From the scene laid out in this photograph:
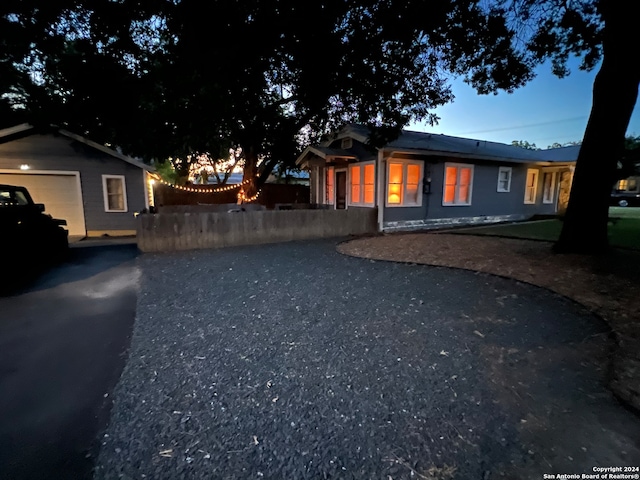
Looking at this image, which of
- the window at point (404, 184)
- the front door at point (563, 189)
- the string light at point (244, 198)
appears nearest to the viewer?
the window at point (404, 184)

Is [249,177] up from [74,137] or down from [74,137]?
down

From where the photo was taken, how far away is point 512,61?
364 inches

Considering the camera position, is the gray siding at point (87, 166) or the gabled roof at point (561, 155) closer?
the gray siding at point (87, 166)

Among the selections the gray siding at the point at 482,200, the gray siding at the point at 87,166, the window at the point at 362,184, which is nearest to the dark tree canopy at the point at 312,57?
the gray siding at the point at 87,166

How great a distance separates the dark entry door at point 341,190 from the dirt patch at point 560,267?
365 centimetres

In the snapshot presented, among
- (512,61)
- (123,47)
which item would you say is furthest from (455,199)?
(123,47)

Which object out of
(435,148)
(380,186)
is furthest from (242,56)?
(435,148)

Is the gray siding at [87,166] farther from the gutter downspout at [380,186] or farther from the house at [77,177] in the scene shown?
the gutter downspout at [380,186]

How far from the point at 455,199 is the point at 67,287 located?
1291 cm

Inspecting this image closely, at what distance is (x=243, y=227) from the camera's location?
925cm

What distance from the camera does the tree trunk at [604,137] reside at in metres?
6.55

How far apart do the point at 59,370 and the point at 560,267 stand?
773 cm

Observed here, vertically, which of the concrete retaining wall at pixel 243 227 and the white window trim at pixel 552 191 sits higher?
the white window trim at pixel 552 191

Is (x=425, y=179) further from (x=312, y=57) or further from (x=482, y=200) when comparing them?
(x=312, y=57)
